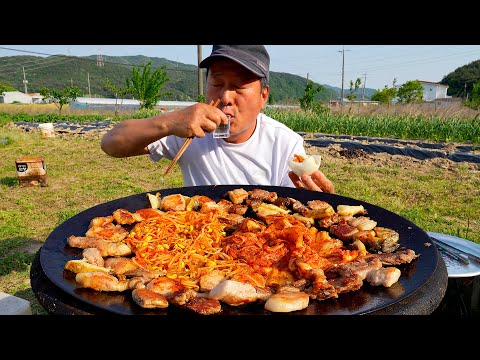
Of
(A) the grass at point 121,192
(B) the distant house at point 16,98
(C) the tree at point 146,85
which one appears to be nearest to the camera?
(A) the grass at point 121,192

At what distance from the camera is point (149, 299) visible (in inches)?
61.9

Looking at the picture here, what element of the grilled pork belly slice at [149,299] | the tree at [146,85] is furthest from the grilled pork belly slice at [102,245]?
the tree at [146,85]

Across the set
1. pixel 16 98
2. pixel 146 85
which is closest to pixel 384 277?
pixel 146 85

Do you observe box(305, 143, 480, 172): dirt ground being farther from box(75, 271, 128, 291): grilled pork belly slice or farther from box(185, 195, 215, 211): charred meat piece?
box(75, 271, 128, 291): grilled pork belly slice

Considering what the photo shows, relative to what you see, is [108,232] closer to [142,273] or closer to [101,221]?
[101,221]

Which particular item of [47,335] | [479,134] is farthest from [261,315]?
[479,134]

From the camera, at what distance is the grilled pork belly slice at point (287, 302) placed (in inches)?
60.7

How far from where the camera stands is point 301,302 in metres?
1.58

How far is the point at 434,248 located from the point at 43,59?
528ft

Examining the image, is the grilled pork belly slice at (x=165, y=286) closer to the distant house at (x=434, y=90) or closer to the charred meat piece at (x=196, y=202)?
the charred meat piece at (x=196, y=202)

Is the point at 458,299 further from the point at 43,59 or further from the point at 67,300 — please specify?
the point at 43,59

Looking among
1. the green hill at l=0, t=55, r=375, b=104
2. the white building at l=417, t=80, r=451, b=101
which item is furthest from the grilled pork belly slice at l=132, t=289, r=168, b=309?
the green hill at l=0, t=55, r=375, b=104

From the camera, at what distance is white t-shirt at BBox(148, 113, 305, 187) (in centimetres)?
397

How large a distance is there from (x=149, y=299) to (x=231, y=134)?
2.38 meters
